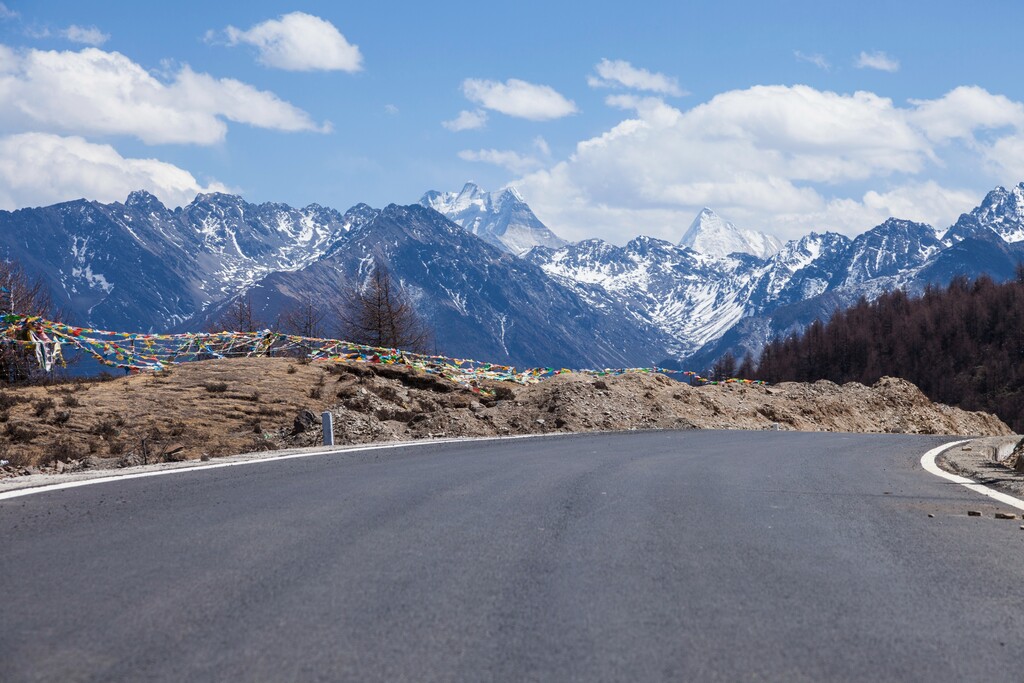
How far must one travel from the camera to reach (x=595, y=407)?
31.2m

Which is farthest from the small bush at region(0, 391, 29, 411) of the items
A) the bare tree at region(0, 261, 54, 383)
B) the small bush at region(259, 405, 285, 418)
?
the bare tree at region(0, 261, 54, 383)

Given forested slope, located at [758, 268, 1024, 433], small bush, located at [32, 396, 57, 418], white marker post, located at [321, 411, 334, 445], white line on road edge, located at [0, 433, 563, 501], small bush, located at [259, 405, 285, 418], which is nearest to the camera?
white line on road edge, located at [0, 433, 563, 501]

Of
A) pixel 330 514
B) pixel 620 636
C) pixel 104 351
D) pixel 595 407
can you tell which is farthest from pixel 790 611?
pixel 104 351

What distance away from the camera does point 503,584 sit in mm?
5977

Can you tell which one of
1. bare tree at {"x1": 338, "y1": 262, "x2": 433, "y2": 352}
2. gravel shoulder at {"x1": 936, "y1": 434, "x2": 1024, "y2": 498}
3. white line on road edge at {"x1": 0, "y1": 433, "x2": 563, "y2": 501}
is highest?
bare tree at {"x1": 338, "y1": 262, "x2": 433, "y2": 352}

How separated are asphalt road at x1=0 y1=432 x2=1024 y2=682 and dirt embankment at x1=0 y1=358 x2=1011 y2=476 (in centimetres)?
955

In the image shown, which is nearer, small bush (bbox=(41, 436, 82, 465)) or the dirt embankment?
small bush (bbox=(41, 436, 82, 465))

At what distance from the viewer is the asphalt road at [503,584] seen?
4.55 meters

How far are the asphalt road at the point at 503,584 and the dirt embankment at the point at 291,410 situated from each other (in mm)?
9546

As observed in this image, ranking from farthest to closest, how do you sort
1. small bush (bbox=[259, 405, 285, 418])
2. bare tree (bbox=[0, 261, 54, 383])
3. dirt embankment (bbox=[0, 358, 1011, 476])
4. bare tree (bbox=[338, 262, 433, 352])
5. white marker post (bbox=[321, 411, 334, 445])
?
1. bare tree (bbox=[338, 262, 433, 352])
2. bare tree (bbox=[0, 261, 54, 383])
3. small bush (bbox=[259, 405, 285, 418])
4. dirt embankment (bbox=[0, 358, 1011, 476])
5. white marker post (bbox=[321, 411, 334, 445])

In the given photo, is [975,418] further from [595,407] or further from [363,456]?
[363,456]

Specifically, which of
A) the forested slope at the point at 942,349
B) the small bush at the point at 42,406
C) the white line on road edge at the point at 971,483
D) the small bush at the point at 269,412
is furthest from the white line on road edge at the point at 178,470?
the forested slope at the point at 942,349

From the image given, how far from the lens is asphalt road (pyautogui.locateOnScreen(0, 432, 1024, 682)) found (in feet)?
14.9

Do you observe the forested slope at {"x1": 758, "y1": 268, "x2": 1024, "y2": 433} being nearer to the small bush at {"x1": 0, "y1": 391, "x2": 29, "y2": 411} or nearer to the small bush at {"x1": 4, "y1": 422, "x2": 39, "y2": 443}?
the small bush at {"x1": 0, "y1": 391, "x2": 29, "y2": 411}
